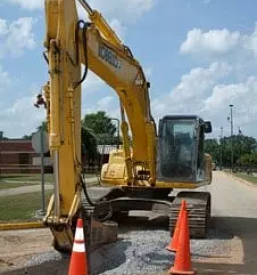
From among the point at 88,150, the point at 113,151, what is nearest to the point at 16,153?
the point at 88,150

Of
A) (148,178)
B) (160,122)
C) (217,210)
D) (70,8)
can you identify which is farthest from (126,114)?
(217,210)

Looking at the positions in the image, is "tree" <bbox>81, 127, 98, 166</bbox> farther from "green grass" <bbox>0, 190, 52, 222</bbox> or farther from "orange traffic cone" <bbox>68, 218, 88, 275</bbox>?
"orange traffic cone" <bbox>68, 218, 88, 275</bbox>

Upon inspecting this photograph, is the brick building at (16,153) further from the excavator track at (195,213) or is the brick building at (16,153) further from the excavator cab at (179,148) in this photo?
the excavator track at (195,213)

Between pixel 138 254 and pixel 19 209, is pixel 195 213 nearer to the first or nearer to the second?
pixel 138 254

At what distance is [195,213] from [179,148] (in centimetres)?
196

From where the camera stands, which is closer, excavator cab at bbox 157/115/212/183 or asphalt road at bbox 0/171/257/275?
asphalt road at bbox 0/171/257/275

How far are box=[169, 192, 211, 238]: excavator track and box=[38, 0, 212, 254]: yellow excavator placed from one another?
2cm

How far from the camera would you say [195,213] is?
45.7 ft

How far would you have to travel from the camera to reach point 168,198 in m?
16.3

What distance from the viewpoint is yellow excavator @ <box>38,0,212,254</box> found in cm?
927

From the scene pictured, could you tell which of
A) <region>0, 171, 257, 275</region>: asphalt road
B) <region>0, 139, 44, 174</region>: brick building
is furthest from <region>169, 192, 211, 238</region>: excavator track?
<region>0, 139, 44, 174</region>: brick building

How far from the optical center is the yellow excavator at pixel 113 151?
927 centimetres

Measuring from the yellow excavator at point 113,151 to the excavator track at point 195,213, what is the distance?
22 millimetres

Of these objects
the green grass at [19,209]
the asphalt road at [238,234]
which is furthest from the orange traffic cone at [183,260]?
the green grass at [19,209]
